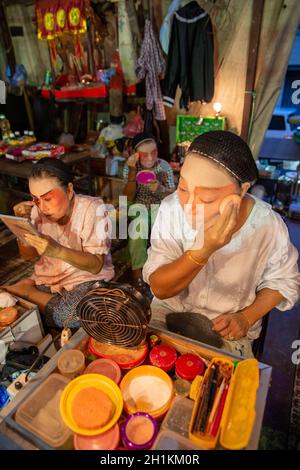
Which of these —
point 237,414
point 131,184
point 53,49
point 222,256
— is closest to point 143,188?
point 131,184

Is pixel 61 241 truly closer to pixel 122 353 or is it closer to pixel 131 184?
pixel 122 353

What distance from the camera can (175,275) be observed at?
5.05 ft

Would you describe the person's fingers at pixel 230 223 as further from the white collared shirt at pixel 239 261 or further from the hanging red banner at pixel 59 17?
the hanging red banner at pixel 59 17

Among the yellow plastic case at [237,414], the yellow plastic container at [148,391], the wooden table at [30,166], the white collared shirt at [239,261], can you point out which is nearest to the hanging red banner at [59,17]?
the wooden table at [30,166]

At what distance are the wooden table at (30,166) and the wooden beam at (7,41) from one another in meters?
2.90

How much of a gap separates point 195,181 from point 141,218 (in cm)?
244

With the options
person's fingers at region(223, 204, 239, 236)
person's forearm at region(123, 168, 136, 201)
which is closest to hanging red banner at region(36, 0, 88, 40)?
person's forearm at region(123, 168, 136, 201)

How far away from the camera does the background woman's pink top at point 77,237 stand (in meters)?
2.50

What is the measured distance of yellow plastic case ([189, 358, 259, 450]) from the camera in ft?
3.68

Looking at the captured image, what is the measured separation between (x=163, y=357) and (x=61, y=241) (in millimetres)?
1429

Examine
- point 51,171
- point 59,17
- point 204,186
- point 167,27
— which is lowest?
point 51,171

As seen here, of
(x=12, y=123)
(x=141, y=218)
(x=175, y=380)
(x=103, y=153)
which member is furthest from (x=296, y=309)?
(x=12, y=123)

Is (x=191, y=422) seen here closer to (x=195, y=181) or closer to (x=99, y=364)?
(x=99, y=364)

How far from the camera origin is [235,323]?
6.00ft
